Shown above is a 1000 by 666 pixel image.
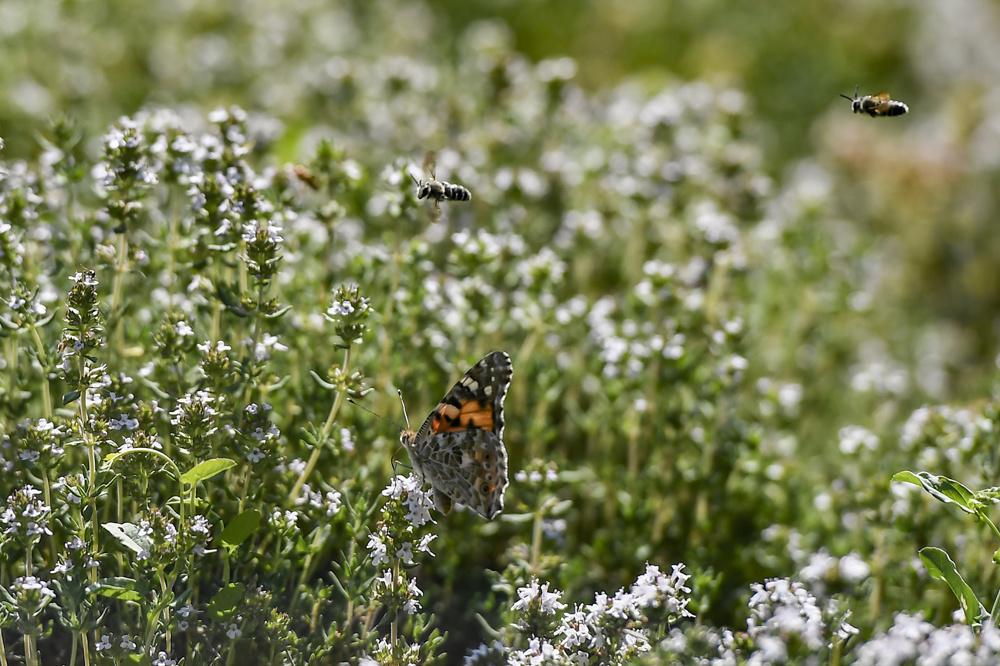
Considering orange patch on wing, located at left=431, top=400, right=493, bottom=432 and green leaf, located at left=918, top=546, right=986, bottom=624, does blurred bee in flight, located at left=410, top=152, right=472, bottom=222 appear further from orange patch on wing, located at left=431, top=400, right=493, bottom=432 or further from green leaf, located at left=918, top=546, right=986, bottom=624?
green leaf, located at left=918, top=546, right=986, bottom=624

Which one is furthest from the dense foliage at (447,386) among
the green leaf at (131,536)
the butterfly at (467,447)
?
the butterfly at (467,447)

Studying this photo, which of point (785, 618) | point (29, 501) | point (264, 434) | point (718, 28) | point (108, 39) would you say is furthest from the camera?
point (718, 28)

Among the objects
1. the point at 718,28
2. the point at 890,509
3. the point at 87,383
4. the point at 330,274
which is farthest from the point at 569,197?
the point at 718,28

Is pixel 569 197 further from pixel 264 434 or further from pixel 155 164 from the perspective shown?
pixel 264 434

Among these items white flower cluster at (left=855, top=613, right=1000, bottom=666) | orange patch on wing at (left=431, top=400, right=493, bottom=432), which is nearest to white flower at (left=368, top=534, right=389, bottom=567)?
Result: orange patch on wing at (left=431, top=400, right=493, bottom=432)

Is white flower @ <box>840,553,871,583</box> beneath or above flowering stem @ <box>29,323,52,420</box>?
beneath

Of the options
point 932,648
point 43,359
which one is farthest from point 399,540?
point 932,648
